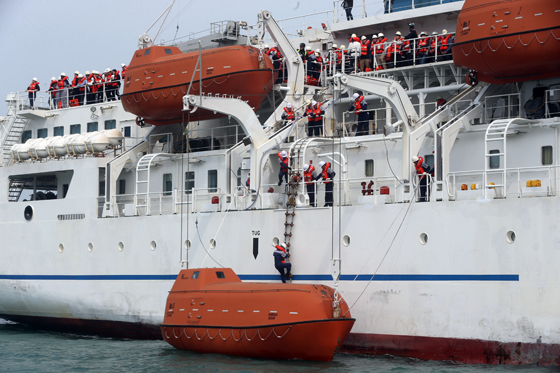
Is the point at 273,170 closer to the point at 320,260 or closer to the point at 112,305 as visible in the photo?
the point at 320,260

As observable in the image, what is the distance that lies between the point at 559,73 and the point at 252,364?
395 inches

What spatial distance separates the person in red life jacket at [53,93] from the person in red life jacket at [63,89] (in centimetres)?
18

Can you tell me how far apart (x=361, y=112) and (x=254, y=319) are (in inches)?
274

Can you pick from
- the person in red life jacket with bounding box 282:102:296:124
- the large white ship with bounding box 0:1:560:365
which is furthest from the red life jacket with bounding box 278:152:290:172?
the person in red life jacket with bounding box 282:102:296:124

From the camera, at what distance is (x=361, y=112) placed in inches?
835

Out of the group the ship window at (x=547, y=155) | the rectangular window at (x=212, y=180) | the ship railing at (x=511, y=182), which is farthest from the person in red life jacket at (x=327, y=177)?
the ship window at (x=547, y=155)

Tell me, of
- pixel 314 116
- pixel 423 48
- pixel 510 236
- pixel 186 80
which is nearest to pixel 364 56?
pixel 423 48

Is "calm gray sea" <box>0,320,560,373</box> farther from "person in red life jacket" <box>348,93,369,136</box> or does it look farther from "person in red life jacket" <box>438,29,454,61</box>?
"person in red life jacket" <box>438,29,454,61</box>

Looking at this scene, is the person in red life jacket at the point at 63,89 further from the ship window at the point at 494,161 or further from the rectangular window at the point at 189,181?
the ship window at the point at 494,161

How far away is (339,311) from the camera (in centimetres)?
1727

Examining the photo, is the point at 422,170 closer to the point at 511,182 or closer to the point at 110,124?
the point at 511,182

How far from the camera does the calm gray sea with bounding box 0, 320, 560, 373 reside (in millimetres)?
16531

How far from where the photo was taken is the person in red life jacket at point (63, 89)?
29075 mm

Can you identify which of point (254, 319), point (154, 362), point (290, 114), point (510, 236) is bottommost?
point (154, 362)
